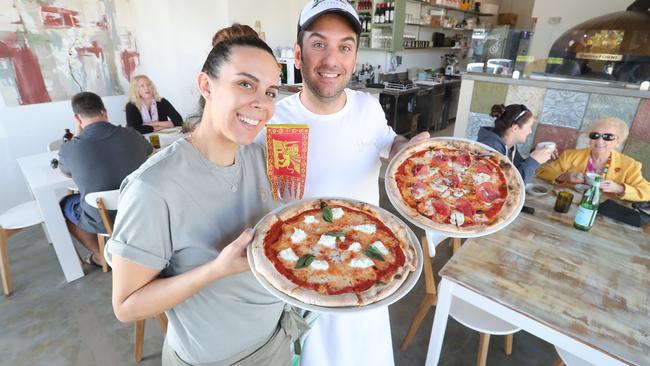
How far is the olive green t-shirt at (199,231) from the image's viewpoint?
826mm

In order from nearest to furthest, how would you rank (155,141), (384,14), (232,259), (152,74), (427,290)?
1. (232,259)
2. (427,290)
3. (155,141)
4. (152,74)
5. (384,14)

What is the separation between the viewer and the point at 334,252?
1168mm

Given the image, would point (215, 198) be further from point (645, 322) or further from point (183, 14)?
point (183, 14)

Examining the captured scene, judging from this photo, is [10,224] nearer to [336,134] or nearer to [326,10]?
[336,134]

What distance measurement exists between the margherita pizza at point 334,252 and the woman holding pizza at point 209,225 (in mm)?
108

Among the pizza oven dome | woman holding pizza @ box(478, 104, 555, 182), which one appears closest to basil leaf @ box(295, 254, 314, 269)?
woman holding pizza @ box(478, 104, 555, 182)

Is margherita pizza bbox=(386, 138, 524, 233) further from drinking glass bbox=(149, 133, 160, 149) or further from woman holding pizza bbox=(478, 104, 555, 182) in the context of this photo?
drinking glass bbox=(149, 133, 160, 149)

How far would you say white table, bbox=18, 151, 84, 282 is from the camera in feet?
8.69

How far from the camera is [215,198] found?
973mm

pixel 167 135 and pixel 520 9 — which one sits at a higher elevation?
pixel 520 9

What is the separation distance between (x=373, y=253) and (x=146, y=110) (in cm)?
398

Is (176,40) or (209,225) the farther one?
(176,40)

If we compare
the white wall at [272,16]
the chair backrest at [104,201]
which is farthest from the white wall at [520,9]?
the chair backrest at [104,201]

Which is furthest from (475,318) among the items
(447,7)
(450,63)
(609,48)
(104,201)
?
(450,63)
